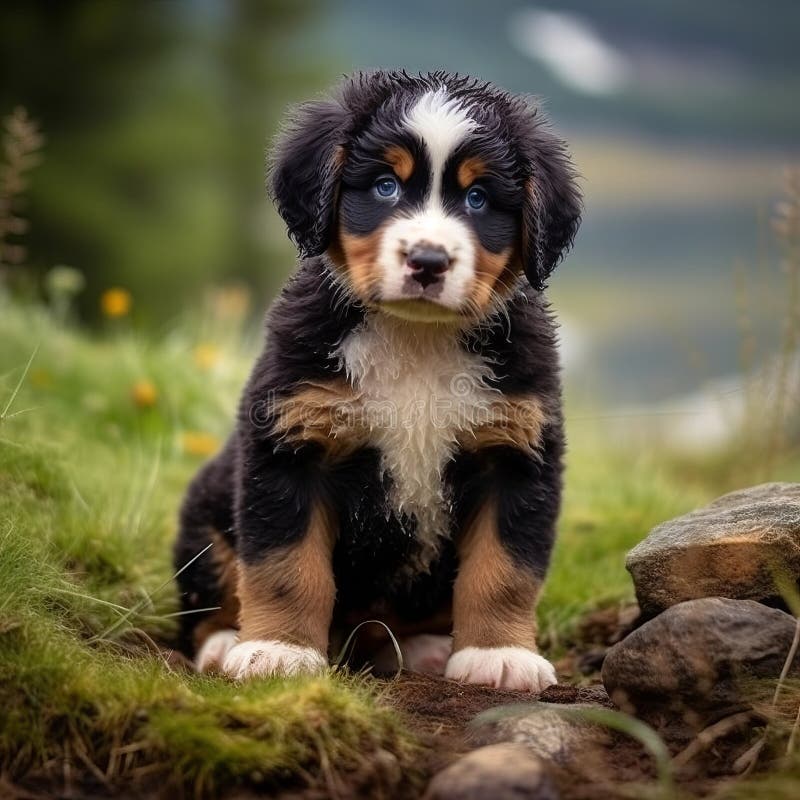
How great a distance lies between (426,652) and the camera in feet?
14.7

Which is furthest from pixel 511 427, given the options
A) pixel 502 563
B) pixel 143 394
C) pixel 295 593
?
pixel 143 394

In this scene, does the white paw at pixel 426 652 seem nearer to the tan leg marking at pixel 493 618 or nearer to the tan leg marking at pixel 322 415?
the tan leg marking at pixel 493 618

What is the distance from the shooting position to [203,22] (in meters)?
16.2

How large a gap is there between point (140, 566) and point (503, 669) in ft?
5.93

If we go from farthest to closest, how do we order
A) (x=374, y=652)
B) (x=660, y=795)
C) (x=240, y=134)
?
(x=240, y=134), (x=374, y=652), (x=660, y=795)

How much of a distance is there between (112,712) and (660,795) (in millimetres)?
1402

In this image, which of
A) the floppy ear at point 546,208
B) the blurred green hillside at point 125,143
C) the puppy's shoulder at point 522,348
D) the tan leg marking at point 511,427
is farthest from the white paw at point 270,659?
the blurred green hillside at point 125,143

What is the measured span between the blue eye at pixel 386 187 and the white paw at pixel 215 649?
5.87 ft

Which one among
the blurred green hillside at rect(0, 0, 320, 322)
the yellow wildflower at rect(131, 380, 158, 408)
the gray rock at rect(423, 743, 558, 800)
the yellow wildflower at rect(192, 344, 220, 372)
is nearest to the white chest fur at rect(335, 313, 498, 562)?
the gray rock at rect(423, 743, 558, 800)

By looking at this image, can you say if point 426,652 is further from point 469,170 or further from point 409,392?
point 469,170

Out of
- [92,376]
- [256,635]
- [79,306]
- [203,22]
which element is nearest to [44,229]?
[79,306]

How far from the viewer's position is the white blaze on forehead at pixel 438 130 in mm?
3730

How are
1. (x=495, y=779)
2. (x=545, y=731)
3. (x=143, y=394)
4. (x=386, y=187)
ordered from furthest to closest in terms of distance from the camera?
(x=143, y=394) → (x=386, y=187) → (x=545, y=731) → (x=495, y=779)

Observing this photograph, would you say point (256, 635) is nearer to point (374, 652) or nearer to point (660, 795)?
point (374, 652)
